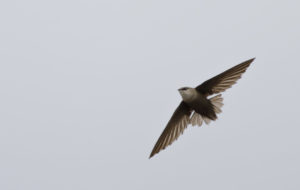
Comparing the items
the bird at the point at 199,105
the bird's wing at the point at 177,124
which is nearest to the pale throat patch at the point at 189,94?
the bird at the point at 199,105

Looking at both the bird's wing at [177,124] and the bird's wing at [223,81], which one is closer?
the bird's wing at [223,81]

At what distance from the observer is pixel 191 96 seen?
6.23 metres

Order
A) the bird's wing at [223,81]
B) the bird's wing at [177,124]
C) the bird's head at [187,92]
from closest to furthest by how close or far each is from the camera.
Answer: the bird's wing at [223,81], the bird's head at [187,92], the bird's wing at [177,124]

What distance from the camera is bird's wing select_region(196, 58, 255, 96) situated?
5.98 meters

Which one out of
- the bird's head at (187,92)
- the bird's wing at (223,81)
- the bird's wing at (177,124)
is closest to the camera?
the bird's wing at (223,81)

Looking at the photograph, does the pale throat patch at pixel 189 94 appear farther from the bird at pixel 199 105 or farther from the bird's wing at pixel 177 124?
the bird's wing at pixel 177 124

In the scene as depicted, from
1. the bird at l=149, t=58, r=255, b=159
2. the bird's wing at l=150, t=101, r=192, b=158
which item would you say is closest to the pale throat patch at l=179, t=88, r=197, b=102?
the bird at l=149, t=58, r=255, b=159

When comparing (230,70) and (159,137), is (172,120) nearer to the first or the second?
(159,137)

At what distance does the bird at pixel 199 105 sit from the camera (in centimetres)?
614

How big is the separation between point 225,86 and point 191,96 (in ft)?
1.57

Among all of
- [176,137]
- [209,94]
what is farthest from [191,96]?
[176,137]

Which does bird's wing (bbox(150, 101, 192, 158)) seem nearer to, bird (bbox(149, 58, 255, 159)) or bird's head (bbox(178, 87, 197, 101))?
bird (bbox(149, 58, 255, 159))

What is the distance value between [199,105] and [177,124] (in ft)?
1.91

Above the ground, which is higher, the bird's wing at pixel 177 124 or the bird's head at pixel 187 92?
the bird's head at pixel 187 92
